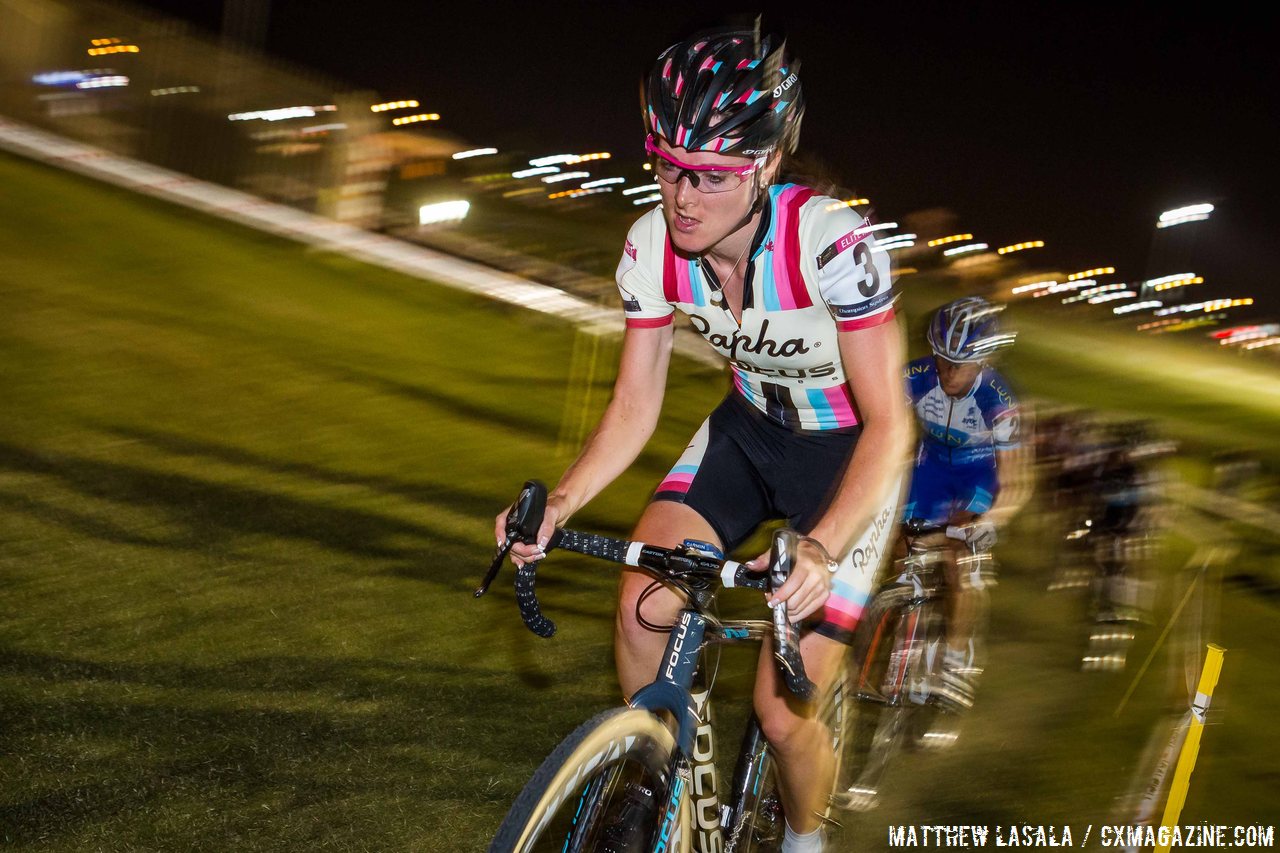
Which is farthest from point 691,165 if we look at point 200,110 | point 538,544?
point 200,110

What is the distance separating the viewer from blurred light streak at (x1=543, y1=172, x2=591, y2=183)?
78.7ft

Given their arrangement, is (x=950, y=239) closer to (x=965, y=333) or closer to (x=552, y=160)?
(x=552, y=160)

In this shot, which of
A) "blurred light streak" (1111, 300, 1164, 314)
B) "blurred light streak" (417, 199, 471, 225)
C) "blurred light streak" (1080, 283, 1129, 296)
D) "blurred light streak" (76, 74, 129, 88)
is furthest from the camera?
"blurred light streak" (1080, 283, 1129, 296)

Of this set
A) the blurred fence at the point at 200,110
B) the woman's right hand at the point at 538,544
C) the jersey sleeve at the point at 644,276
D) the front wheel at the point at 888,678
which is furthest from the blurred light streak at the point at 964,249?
the woman's right hand at the point at 538,544

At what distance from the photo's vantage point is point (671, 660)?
2.75 metres

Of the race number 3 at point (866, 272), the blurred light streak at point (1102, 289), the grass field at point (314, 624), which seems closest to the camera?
the race number 3 at point (866, 272)

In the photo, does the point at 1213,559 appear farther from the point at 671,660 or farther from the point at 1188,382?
the point at 1188,382

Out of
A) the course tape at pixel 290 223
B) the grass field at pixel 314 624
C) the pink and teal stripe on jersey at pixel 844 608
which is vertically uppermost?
the course tape at pixel 290 223

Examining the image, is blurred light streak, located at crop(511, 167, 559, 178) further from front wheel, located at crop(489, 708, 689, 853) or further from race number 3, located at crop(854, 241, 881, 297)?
front wheel, located at crop(489, 708, 689, 853)

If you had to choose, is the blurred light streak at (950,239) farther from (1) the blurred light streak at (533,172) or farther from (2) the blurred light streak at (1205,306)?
(1) the blurred light streak at (533,172)

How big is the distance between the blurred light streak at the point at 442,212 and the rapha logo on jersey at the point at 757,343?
588 inches

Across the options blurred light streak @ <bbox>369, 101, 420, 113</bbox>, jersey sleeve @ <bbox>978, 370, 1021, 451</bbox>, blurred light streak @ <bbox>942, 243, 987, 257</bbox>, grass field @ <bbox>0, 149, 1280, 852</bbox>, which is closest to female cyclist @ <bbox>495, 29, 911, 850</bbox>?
grass field @ <bbox>0, 149, 1280, 852</bbox>

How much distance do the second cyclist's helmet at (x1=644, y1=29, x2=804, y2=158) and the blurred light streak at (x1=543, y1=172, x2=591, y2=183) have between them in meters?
21.3

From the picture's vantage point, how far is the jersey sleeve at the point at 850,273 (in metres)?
2.87
